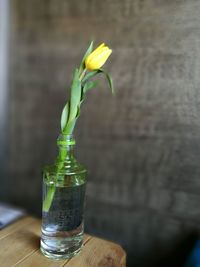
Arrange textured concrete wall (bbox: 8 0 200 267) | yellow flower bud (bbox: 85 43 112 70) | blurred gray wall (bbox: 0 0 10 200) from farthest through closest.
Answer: blurred gray wall (bbox: 0 0 10 200)
textured concrete wall (bbox: 8 0 200 267)
yellow flower bud (bbox: 85 43 112 70)

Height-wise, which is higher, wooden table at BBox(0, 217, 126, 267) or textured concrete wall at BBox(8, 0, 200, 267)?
textured concrete wall at BBox(8, 0, 200, 267)

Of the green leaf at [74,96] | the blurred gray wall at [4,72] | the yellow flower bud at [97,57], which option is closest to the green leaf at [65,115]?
the green leaf at [74,96]

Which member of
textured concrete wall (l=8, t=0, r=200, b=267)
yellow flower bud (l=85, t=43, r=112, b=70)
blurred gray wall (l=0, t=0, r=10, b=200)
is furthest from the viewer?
blurred gray wall (l=0, t=0, r=10, b=200)

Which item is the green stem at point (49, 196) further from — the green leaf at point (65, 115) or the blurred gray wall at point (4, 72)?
the blurred gray wall at point (4, 72)

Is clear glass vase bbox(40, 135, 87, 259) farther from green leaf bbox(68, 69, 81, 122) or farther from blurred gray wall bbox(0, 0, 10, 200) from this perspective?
blurred gray wall bbox(0, 0, 10, 200)

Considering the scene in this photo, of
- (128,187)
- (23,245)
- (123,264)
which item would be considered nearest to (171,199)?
(128,187)

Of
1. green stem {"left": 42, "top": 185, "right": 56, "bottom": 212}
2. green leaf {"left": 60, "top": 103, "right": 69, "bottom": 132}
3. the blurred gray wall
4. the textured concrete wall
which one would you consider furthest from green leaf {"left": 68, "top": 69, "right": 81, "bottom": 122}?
the blurred gray wall

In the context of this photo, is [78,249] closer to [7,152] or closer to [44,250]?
[44,250]
